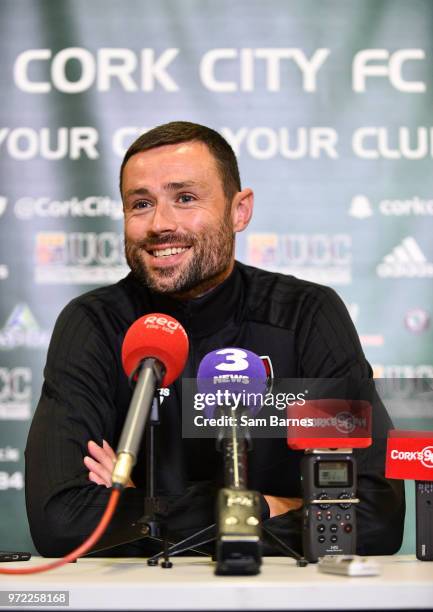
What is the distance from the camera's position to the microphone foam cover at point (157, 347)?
181 centimetres

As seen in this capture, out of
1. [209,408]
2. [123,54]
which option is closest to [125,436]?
[209,408]

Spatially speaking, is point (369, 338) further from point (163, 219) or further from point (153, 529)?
point (153, 529)

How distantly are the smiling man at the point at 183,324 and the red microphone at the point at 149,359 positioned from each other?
0.80 meters

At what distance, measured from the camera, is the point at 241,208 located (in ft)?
10.8

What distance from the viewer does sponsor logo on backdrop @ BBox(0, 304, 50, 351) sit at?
12.9 feet

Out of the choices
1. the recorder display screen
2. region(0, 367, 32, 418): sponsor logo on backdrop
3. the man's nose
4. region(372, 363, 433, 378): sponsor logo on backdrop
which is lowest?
the recorder display screen

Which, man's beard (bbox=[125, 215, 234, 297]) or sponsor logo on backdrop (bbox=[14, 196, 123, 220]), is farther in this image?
sponsor logo on backdrop (bbox=[14, 196, 123, 220])

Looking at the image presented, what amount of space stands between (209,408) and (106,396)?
601 mm

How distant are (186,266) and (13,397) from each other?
1292mm

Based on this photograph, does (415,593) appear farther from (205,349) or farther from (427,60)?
(427,60)

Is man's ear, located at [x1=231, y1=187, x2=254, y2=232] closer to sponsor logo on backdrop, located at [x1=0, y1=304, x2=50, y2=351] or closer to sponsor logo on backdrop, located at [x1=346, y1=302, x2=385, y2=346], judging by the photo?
sponsor logo on backdrop, located at [x1=346, y1=302, x2=385, y2=346]

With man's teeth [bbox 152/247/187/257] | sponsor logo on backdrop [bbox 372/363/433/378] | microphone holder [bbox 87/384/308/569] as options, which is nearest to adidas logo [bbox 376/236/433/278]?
sponsor logo on backdrop [bbox 372/363/433/378]

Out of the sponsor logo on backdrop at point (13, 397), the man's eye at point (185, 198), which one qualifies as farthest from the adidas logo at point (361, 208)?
the sponsor logo on backdrop at point (13, 397)

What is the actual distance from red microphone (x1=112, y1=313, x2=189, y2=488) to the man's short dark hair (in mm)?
1148
